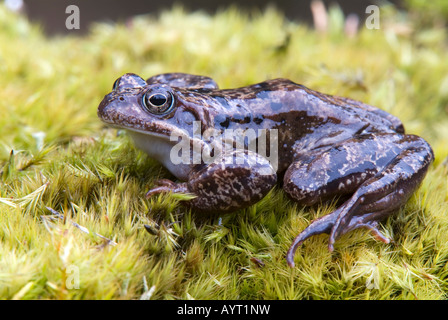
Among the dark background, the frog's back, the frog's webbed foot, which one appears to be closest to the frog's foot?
the frog's back

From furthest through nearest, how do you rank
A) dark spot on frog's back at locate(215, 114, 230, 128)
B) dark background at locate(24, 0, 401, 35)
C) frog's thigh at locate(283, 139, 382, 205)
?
dark background at locate(24, 0, 401, 35)
dark spot on frog's back at locate(215, 114, 230, 128)
frog's thigh at locate(283, 139, 382, 205)

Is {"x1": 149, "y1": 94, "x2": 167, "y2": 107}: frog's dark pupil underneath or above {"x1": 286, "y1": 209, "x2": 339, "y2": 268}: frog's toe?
above

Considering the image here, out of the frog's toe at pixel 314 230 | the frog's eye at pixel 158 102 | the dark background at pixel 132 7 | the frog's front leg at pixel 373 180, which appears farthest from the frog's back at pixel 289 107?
the dark background at pixel 132 7

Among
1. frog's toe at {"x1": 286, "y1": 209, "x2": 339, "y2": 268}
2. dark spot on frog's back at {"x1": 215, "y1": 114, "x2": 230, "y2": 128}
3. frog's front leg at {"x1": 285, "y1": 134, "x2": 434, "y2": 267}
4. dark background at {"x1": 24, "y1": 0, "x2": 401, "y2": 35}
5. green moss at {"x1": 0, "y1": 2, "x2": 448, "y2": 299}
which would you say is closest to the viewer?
green moss at {"x1": 0, "y1": 2, "x2": 448, "y2": 299}

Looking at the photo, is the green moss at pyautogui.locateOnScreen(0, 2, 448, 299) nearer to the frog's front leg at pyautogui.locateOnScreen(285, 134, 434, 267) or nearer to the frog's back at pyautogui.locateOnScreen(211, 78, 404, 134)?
the frog's front leg at pyautogui.locateOnScreen(285, 134, 434, 267)

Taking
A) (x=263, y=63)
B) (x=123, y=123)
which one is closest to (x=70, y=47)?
(x=263, y=63)

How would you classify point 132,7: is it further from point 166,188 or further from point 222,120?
point 166,188
